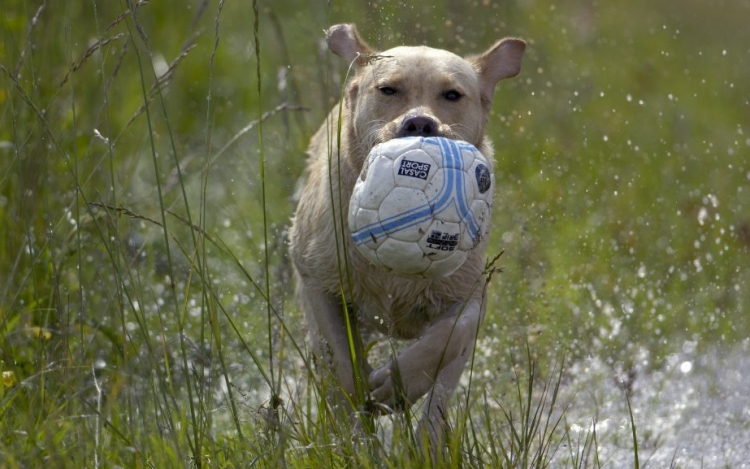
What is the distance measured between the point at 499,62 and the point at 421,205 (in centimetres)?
181

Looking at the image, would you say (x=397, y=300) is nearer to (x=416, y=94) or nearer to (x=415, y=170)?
(x=416, y=94)

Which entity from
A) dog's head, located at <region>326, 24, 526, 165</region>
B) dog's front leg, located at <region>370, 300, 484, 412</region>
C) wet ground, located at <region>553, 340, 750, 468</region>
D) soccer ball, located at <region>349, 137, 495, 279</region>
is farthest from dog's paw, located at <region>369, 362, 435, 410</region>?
dog's head, located at <region>326, 24, 526, 165</region>

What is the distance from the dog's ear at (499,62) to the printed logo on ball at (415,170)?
1637 mm

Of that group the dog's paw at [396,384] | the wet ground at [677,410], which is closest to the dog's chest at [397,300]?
the dog's paw at [396,384]

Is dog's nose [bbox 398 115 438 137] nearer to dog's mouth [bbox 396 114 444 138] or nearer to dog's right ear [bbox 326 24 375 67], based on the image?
dog's mouth [bbox 396 114 444 138]

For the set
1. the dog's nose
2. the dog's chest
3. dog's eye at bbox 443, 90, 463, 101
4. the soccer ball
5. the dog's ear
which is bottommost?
the soccer ball

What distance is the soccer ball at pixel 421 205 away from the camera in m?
3.55

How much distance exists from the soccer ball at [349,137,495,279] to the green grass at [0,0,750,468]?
408mm

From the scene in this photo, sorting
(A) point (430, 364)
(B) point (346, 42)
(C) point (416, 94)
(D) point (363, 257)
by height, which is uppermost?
(B) point (346, 42)

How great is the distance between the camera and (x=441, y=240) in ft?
11.7

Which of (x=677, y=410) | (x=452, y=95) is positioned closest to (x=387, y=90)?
(x=452, y=95)

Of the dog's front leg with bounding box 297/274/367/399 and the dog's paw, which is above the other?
the dog's front leg with bounding box 297/274/367/399

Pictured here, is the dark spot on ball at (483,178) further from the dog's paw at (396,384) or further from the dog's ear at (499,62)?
the dog's ear at (499,62)

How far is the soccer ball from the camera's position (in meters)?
3.55
